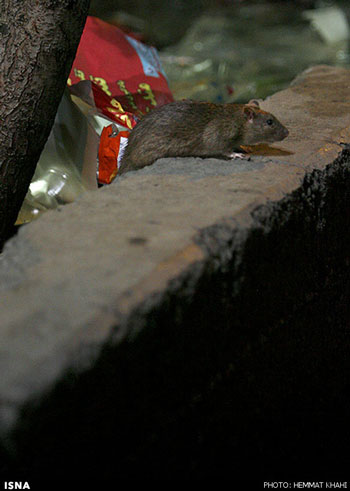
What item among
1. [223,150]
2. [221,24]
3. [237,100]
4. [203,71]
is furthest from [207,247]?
[221,24]

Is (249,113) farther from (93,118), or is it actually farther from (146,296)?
(146,296)

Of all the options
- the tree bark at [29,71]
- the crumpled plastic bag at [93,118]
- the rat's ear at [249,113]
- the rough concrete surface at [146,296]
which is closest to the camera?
the rough concrete surface at [146,296]

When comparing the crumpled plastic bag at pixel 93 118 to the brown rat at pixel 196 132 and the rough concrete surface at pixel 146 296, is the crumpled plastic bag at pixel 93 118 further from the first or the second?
the rough concrete surface at pixel 146 296

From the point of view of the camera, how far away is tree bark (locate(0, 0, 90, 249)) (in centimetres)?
195

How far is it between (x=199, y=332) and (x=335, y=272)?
930mm

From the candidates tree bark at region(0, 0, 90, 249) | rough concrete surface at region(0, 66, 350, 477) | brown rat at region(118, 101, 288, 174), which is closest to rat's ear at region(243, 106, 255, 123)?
brown rat at region(118, 101, 288, 174)

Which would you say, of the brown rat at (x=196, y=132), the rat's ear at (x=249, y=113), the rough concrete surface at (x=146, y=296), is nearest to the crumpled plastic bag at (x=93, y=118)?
the brown rat at (x=196, y=132)

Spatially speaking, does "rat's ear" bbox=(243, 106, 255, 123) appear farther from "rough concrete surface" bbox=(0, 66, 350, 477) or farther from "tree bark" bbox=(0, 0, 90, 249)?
"tree bark" bbox=(0, 0, 90, 249)

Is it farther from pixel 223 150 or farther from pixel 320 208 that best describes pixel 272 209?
pixel 223 150

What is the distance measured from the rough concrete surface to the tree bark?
51 cm

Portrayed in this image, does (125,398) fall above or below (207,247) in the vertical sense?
below

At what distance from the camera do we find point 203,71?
538 cm

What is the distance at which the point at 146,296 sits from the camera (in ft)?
3.38

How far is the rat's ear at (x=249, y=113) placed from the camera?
2295 millimetres
